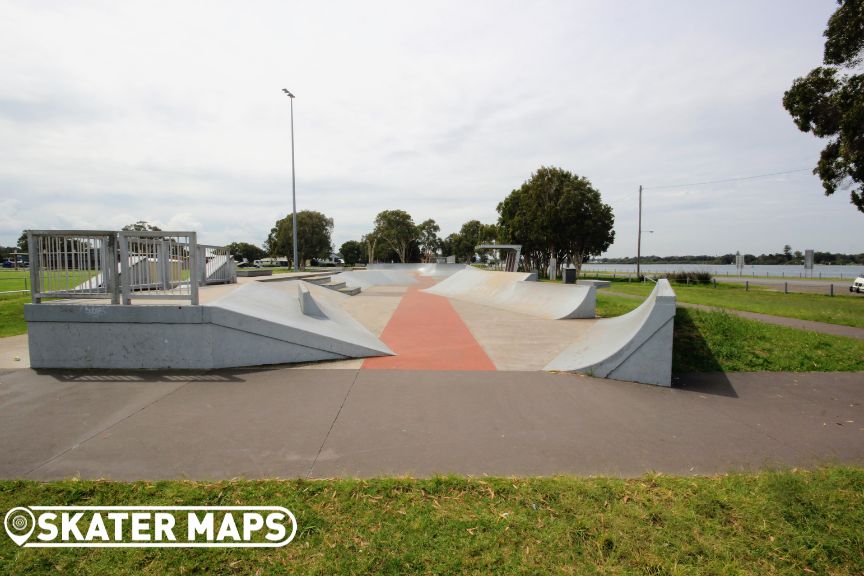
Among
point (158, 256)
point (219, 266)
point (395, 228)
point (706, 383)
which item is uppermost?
point (395, 228)

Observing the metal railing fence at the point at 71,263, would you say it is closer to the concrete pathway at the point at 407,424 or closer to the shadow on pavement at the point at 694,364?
the concrete pathway at the point at 407,424

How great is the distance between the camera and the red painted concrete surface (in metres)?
6.79

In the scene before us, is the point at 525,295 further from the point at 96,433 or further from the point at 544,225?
the point at 544,225

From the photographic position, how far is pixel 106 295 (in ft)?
21.5

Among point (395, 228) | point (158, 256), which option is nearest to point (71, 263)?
point (158, 256)

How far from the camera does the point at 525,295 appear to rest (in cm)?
1573

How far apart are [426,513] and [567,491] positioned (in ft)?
3.60

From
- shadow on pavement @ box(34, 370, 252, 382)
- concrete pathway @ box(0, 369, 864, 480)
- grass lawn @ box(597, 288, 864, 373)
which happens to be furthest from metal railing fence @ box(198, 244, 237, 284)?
grass lawn @ box(597, 288, 864, 373)

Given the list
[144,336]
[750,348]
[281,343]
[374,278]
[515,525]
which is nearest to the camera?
[515,525]

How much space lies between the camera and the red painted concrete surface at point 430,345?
22.3ft

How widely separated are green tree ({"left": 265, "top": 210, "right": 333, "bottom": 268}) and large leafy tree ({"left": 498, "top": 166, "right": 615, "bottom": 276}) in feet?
108

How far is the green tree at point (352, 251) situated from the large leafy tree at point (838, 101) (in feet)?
341

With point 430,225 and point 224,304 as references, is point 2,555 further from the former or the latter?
point 430,225
